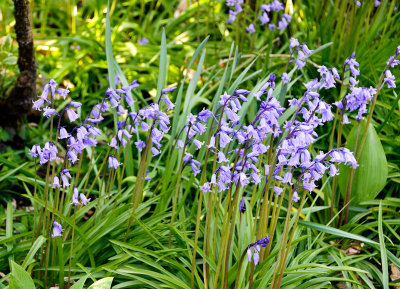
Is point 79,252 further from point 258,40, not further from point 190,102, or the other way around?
point 258,40

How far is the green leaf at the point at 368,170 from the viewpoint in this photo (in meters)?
3.39

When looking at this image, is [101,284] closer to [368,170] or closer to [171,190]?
[171,190]

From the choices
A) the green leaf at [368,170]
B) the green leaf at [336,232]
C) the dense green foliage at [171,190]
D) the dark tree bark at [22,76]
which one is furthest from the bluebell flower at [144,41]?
the green leaf at [336,232]

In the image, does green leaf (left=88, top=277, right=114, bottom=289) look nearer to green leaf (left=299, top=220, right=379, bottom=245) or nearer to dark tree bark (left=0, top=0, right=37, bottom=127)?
green leaf (left=299, top=220, right=379, bottom=245)

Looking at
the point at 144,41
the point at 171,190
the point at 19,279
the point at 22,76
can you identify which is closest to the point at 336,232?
the point at 171,190

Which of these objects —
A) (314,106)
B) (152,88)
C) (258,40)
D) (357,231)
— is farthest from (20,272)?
(258,40)

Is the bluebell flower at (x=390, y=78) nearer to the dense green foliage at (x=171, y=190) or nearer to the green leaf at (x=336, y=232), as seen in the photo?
the dense green foliage at (x=171, y=190)

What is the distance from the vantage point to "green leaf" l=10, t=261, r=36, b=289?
2.20m

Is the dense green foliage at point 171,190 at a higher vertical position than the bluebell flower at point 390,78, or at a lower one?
lower

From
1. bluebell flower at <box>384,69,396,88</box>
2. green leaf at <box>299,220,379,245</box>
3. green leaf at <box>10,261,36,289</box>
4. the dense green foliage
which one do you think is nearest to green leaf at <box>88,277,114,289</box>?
the dense green foliage

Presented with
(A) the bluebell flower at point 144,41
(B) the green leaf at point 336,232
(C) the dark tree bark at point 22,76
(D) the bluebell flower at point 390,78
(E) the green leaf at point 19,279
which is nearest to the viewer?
(E) the green leaf at point 19,279

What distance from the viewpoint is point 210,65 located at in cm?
509

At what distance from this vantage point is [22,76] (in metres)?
4.09

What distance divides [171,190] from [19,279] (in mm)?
1261
